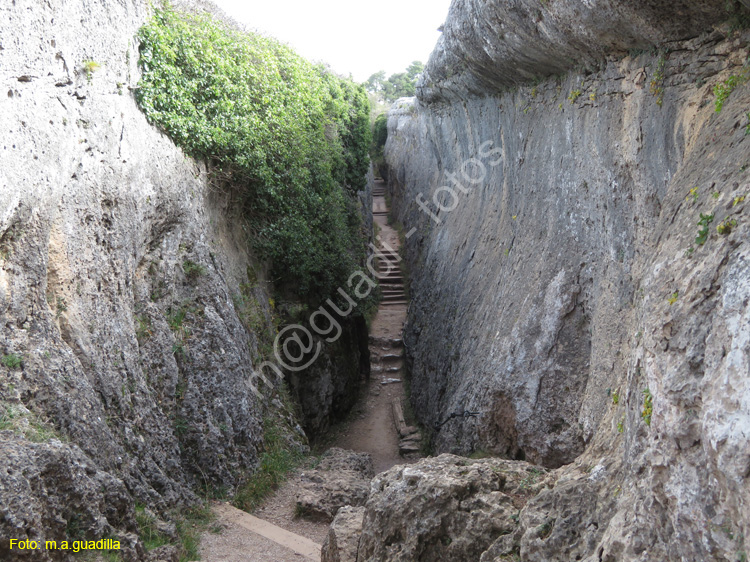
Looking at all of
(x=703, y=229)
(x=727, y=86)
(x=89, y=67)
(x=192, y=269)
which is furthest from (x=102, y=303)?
(x=727, y=86)

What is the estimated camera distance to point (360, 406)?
13.8 m

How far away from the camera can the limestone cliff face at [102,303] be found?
15.2 ft

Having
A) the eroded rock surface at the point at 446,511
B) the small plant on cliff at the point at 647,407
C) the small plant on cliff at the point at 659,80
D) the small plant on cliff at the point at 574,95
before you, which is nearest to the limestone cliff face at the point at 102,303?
the eroded rock surface at the point at 446,511

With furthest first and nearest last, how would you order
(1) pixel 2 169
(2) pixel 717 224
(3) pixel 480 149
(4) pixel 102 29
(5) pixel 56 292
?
(3) pixel 480 149 → (4) pixel 102 29 → (5) pixel 56 292 → (1) pixel 2 169 → (2) pixel 717 224

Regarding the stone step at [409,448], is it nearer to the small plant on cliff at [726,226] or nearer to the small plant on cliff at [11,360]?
the small plant on cliff at [11,360]

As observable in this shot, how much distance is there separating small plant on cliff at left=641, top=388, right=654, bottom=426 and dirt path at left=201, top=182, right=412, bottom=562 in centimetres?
474

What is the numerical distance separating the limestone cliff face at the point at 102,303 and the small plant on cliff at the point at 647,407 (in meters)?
4.19

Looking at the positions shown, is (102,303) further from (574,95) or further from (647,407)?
(574,95)

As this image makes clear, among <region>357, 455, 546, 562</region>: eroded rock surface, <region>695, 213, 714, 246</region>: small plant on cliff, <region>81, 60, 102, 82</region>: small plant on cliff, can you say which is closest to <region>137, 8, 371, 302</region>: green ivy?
<region>81, 60, 102, 82</region>: small plant on cliff

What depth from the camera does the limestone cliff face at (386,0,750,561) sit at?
8.32 ft

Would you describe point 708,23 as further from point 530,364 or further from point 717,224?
point 530,364

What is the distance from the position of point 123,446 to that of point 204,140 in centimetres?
499

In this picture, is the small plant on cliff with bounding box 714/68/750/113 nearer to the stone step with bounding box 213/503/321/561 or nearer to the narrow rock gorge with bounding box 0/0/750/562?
the narrow rock gorge with bounding box 0/0/750/562

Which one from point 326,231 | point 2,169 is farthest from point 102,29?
point 326,231
